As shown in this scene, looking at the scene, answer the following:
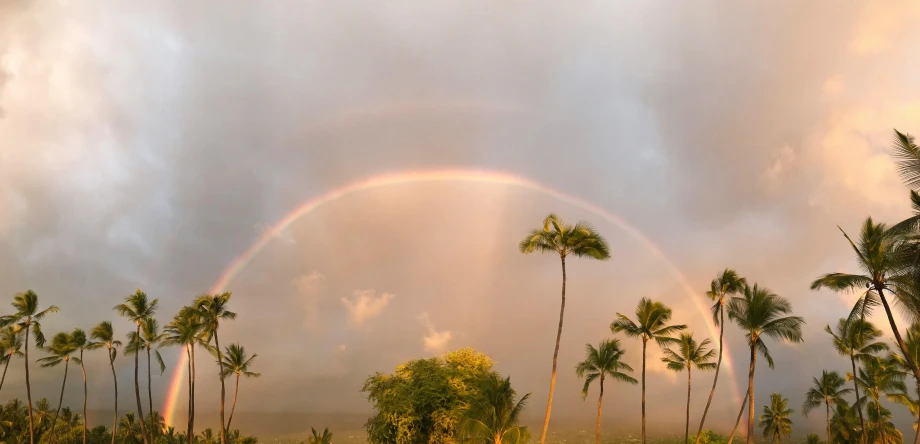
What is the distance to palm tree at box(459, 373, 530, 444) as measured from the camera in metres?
29.8

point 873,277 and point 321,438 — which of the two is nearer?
point 873,277

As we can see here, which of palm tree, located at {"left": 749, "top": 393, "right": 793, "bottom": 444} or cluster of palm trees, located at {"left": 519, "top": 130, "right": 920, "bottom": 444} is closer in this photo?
cluster of palm trees, located at {"left": 519, "top": 130, "right": 920, "bottom": 444}

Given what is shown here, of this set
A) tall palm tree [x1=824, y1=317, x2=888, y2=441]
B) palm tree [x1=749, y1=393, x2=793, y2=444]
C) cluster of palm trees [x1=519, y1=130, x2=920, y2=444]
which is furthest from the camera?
palm tree [x1=749, y1=393, x2=793, y2=444]

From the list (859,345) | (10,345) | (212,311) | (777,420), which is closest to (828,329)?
(859,345)

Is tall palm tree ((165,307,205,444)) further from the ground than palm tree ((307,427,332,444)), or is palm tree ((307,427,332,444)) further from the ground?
tall palm tree ((165,307,205,444))

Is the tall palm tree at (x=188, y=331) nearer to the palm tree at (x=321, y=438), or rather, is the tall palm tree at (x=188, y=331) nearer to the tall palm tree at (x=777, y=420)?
the palm tree at (x=321, y=438)

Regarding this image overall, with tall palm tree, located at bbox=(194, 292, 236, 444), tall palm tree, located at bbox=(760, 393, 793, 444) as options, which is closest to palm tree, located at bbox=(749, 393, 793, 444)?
tall palm tree, located at bbox=(760, 393, 793, 444)

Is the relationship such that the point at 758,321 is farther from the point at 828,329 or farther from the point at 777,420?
the point at 777,420

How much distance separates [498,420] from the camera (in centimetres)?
3055

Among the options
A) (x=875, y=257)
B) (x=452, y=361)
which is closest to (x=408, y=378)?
(x=452, y=361)

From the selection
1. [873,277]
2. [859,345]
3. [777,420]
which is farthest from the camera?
[777,420]

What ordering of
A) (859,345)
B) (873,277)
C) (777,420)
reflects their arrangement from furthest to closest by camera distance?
(777,420) → (859,345) → (873,277)

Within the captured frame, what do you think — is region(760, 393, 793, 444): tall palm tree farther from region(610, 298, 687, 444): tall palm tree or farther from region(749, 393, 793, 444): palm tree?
region(610, 298, 687, 444): tall palm tree

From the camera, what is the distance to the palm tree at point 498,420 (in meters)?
29.8
